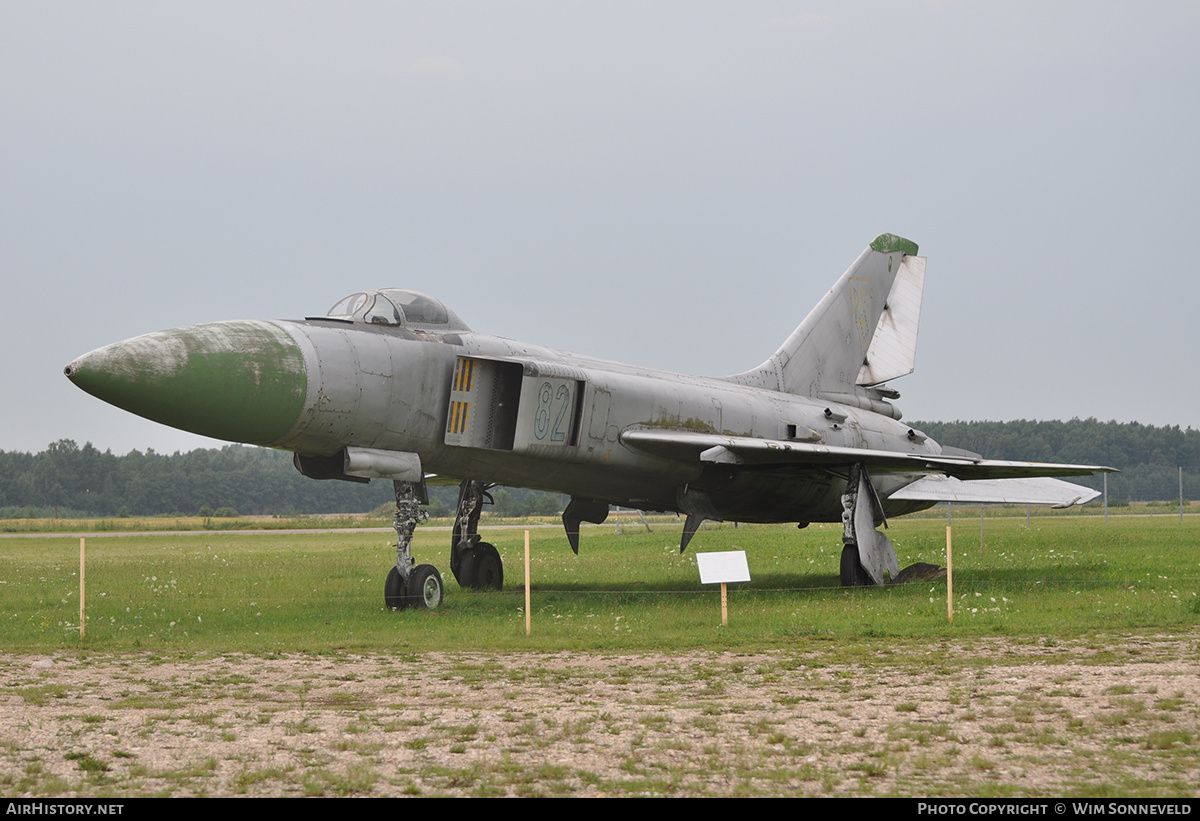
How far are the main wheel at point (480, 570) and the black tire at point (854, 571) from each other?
4.99 meters

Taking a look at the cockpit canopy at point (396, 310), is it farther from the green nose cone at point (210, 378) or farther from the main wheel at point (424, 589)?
the main wheel at point (424, 589)

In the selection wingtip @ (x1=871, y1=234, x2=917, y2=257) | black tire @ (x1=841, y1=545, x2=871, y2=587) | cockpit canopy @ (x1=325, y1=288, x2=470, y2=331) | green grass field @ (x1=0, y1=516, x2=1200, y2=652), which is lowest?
green grass field @ (x1=0, y1=516, x2=1200, y2=652)

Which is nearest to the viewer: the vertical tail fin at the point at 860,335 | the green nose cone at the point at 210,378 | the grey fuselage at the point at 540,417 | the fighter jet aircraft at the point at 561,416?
the green nose cone at the point at 210,378

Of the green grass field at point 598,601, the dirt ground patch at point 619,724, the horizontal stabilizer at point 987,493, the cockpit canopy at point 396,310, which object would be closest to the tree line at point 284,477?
the green grass field at point 598,601

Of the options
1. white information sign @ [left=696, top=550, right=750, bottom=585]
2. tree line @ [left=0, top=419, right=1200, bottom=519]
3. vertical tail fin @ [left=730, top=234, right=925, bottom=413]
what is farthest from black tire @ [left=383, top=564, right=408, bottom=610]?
tree line @ [left=0, top=419, right=1200, bottom=519]

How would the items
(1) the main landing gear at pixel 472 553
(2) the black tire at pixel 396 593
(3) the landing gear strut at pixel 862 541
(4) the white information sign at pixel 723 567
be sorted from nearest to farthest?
(4) the white information sign at pixel 723 567 → (2) the black tire at pixel 396 593 → (3) the landing gear strut at pixel 862 541 → (1) the main landing gear at pixel 472 553

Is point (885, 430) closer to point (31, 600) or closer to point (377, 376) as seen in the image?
point (377, 376)

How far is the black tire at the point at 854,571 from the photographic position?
1584 centimetres

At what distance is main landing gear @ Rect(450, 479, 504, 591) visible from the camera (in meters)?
16.1

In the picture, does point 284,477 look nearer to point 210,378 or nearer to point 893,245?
point 893,245

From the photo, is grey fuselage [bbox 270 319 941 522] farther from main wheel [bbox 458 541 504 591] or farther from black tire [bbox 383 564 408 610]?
main wheel [bbox 458 541 504 591]

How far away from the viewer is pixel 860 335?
19672mm

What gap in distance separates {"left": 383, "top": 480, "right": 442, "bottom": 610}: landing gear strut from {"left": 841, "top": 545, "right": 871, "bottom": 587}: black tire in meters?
6.15
